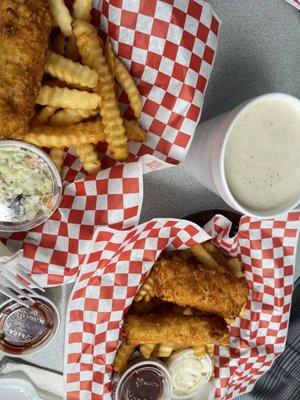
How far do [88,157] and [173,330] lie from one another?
2.05 ft

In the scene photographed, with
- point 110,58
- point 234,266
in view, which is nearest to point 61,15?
point 110,58

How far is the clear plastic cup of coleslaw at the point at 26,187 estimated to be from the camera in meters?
1.59

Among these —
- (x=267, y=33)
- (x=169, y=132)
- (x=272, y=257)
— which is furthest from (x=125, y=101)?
(x=272, y=257)

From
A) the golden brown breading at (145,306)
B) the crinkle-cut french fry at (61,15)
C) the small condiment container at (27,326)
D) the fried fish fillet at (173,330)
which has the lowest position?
the small condiment container at (27,326)

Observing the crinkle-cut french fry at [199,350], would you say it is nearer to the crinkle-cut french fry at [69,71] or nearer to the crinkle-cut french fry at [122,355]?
the crinkle-cut french fry at [122,355]

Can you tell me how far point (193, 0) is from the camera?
159 cm

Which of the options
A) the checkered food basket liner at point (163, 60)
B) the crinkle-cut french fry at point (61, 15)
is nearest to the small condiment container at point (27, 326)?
the checkered food basket liner at point (163, 60)

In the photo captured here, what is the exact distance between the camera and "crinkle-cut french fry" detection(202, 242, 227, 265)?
6.12 ft

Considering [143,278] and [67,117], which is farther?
[143,278]

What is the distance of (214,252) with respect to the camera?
1.88 m

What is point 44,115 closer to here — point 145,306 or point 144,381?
point 145,306

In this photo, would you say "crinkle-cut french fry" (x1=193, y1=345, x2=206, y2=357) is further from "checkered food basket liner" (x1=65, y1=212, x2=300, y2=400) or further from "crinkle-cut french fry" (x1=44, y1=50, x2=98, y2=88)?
"crinkle-cut french fry" (x1=44, y1=50, x2=98, y2=88)

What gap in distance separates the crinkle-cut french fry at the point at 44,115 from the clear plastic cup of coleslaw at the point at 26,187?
0.07 meters

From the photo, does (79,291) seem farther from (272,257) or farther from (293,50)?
(293,50)
